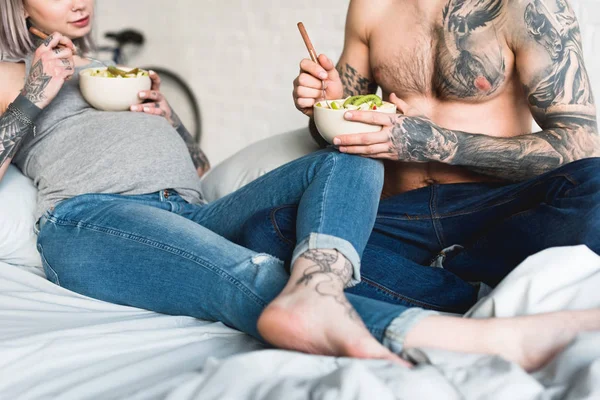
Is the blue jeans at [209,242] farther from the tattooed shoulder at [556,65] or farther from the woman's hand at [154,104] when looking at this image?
the tattooed shoulder at [556,65]

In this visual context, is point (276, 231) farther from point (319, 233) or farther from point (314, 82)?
point (314, 82)

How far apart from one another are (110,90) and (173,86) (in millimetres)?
2077

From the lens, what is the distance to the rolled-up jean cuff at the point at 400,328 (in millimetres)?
951

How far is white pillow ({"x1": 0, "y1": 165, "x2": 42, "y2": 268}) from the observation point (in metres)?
1.51

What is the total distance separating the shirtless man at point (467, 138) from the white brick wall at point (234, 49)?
1.22 m

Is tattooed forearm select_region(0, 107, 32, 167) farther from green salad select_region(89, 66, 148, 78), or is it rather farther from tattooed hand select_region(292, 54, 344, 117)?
tattooed hand select_region(292, 54, 344, 117)

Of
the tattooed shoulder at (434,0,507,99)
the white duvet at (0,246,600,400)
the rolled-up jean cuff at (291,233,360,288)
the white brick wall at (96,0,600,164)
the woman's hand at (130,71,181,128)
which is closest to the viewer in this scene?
the white duvet at (0,246,600,400)

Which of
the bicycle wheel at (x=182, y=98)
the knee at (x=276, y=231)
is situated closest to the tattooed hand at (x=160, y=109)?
the knee at (x=276, y=231)

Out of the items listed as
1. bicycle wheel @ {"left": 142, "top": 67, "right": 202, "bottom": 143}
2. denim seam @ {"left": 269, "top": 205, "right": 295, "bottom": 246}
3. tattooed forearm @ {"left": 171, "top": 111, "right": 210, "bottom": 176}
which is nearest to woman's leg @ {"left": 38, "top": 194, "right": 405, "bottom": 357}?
denim seam @ {"left": 269, "top": 205, "right": 295, "bottom": 246}

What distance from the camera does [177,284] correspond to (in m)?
1.21

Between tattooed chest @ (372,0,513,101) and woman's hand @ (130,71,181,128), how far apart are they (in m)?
0.53

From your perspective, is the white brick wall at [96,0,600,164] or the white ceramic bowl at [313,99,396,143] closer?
the white ceramic bowl at [313,99,396,143]

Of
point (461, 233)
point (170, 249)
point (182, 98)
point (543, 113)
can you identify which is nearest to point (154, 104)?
point (170, 249)

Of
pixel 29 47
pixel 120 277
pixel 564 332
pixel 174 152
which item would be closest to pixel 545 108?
pixel 564 332
